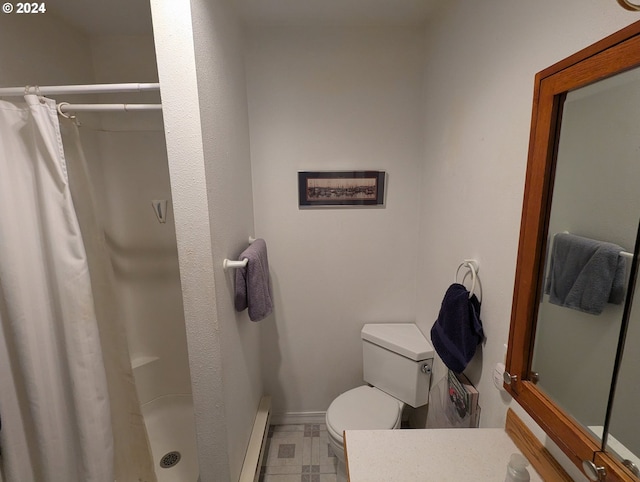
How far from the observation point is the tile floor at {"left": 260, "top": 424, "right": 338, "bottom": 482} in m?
1.66

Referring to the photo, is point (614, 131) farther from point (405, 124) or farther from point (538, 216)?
point (405, 124)

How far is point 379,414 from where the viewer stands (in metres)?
1.57

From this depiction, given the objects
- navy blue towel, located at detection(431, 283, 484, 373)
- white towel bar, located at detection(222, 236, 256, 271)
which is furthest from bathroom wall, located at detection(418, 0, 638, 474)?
white towel bar, located at detection(222, 236, 256, 271)

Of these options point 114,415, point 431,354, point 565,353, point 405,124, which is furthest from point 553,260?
point 114,415

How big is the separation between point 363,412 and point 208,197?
1440mm

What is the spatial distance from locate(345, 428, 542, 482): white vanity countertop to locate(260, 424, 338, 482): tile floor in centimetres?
105

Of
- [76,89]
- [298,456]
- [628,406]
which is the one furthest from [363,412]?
[76,89]

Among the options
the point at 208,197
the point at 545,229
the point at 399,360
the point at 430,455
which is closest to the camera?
the point at 545,229

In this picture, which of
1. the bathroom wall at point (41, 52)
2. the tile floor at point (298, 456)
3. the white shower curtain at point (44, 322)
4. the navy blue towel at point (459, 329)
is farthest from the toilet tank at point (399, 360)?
the bathroom wall at point (41, 52)

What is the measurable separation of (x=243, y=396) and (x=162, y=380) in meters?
0.86

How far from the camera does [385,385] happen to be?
5.69 feet

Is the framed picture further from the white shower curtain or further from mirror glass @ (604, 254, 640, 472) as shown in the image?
mirror glass @ (604, 254, 640, 472)

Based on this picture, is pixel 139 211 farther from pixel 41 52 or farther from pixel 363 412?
pixel 363 412

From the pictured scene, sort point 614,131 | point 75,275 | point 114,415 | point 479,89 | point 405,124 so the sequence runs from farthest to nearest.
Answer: point 405,124 < point 114,415 < point 479,89 < point 75,275 < point 614,131
